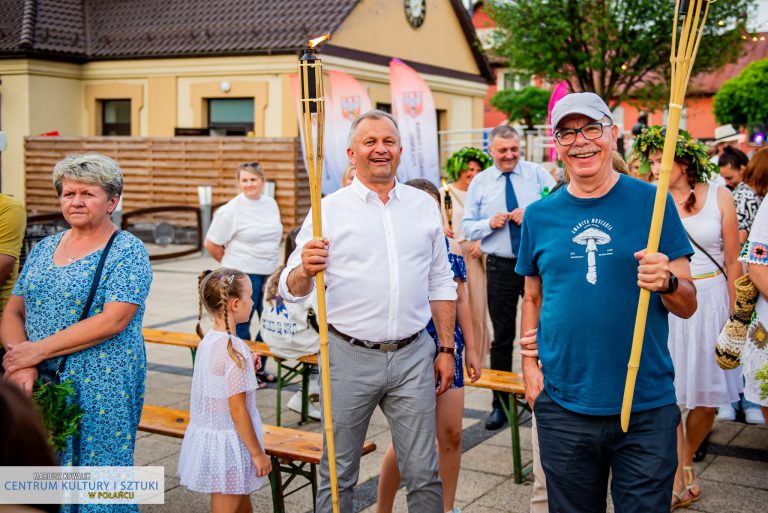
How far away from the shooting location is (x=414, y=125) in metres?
14.1

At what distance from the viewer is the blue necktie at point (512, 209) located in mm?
6543

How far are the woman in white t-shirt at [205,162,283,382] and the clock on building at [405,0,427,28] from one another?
18392mm

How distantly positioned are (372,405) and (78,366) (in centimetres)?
128

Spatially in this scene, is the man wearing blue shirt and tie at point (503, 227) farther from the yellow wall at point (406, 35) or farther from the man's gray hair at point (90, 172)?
the yellow wall at point (406, 35)

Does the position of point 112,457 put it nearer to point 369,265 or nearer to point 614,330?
point 369,265

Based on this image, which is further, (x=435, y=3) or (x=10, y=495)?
(x=435, y=3)

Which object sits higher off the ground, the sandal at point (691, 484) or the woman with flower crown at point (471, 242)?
the woman with flower crown at point (471, 242)

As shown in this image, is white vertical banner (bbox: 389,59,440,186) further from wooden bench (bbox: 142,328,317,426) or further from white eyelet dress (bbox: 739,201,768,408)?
white eyelet dress (bbox: 739,201,768,408)

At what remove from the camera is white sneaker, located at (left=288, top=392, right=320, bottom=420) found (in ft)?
21.9

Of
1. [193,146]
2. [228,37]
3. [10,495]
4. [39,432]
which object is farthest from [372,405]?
[228,37]

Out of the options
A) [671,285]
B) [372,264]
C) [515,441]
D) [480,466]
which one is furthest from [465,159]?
[671,285]

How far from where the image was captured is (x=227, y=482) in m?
4.10

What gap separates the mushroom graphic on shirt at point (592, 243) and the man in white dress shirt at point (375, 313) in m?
0.91

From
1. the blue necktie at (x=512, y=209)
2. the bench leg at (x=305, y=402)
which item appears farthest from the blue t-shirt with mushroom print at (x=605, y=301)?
the bench leg at (x=305, y=402)
